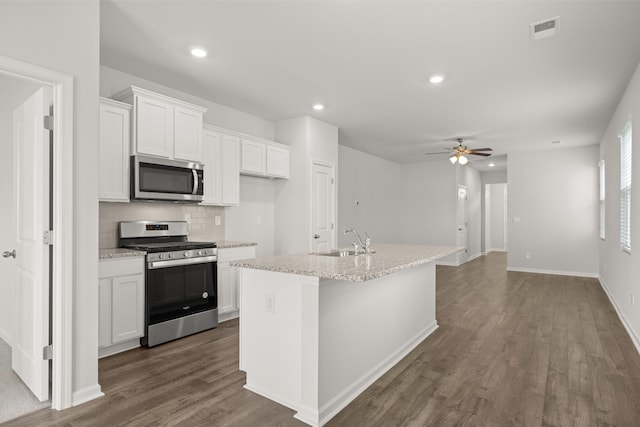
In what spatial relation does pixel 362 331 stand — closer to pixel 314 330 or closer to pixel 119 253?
pixel 314 330

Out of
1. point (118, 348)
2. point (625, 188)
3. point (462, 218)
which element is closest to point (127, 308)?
point (118, 348)

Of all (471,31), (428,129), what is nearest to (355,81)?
(471,31)

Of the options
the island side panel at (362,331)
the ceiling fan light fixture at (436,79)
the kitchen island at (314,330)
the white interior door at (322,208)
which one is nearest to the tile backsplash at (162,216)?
the white interior door at (322,208)

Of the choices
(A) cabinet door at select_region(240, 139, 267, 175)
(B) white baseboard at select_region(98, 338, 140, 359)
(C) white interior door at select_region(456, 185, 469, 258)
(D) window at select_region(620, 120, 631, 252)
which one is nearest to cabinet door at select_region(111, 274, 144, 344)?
(B) white baseboard at select_region(98, 338, 140, 359)

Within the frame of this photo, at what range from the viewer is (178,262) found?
11.3 ft

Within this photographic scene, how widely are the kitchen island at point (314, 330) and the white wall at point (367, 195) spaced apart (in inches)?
166

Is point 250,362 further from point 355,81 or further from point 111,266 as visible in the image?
point 355,81

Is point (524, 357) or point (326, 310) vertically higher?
point (326, 310)

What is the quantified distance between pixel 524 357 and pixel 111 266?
362cm

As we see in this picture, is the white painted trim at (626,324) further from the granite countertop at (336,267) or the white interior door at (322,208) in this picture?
the white interior door at (322,208)

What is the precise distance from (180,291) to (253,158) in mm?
1920

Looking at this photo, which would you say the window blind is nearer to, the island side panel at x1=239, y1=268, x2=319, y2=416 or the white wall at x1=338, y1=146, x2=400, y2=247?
the white wall at x1=338, y1=146, x2=400, y2=247

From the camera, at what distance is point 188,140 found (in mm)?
3758

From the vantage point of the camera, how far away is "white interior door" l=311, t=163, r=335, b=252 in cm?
517
